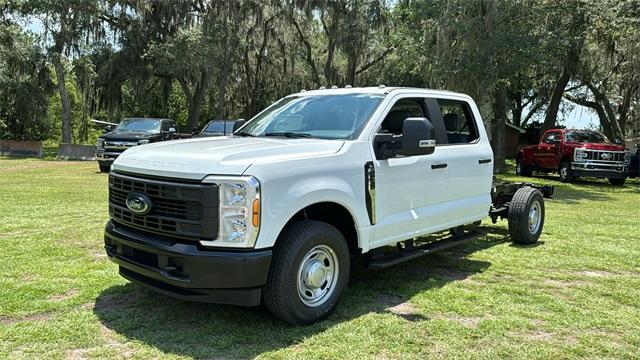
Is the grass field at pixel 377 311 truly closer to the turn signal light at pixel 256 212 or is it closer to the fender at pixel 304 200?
the fender at pixel 304 200

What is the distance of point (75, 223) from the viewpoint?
8.54m

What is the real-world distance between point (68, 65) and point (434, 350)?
2895cm

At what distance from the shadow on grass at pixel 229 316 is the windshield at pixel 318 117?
1551 millimetres

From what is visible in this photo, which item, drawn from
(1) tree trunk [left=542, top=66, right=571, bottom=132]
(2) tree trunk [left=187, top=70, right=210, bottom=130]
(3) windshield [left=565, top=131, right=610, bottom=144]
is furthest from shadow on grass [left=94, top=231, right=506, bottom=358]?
(2) tree trunk [left=187, top=70, right=210, bottom=130]

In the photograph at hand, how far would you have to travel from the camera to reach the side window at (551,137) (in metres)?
20.6

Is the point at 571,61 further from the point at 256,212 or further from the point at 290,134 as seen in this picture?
the point at 256,212

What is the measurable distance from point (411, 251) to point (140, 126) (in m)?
15.5

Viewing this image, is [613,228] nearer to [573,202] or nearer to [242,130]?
[573,202]

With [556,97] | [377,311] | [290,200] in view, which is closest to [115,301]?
[290,200]

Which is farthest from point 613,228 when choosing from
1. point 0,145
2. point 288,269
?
point 0,145

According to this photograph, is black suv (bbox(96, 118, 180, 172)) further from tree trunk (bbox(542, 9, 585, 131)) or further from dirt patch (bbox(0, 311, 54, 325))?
tree trunk (bbox(542, 9, 585, 131))

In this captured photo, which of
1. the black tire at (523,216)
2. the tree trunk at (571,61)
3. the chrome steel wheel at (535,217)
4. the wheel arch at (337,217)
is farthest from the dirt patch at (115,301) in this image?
the tree trunk at (571,61)

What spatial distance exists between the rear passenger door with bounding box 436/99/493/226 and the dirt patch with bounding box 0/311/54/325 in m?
3.93

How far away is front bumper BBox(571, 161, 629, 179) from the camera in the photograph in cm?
1883
